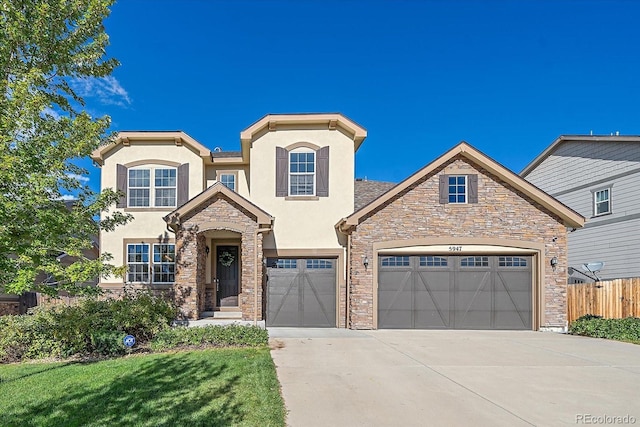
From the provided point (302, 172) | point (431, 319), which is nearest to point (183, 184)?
point (302, 172)

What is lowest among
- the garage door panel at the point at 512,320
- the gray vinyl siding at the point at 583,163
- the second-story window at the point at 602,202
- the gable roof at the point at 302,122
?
the garage door panel at the point at 512,320

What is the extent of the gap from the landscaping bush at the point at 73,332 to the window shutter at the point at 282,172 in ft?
19.1

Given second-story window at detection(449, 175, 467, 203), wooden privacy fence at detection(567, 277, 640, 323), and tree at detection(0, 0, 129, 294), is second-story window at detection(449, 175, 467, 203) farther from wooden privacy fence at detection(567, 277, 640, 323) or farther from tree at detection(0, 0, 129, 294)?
tree at detection(0, 0, 129, 294)

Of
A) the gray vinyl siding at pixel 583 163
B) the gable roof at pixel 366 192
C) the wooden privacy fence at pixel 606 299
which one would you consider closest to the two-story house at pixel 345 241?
the wooden privacy fence at pixel 606 299

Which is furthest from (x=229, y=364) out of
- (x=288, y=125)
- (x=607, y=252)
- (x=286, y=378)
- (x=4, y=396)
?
(x=607, y=252)

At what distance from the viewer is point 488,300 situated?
12.2 metres

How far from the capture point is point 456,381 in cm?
638

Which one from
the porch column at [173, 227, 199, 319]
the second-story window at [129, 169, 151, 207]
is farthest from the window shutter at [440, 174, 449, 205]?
the second-story window at [129, 169, 151, 207]

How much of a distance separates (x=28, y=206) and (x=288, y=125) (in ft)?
28.6

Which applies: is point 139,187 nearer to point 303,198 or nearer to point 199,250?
point 199,250

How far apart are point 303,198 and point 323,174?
3.66ft

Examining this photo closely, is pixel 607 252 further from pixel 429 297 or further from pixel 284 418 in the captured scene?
pixel 284 418

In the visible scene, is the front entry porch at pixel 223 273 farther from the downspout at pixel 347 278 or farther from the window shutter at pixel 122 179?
the downspout at pixel 347 278

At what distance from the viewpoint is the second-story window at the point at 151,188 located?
44.5 ft
